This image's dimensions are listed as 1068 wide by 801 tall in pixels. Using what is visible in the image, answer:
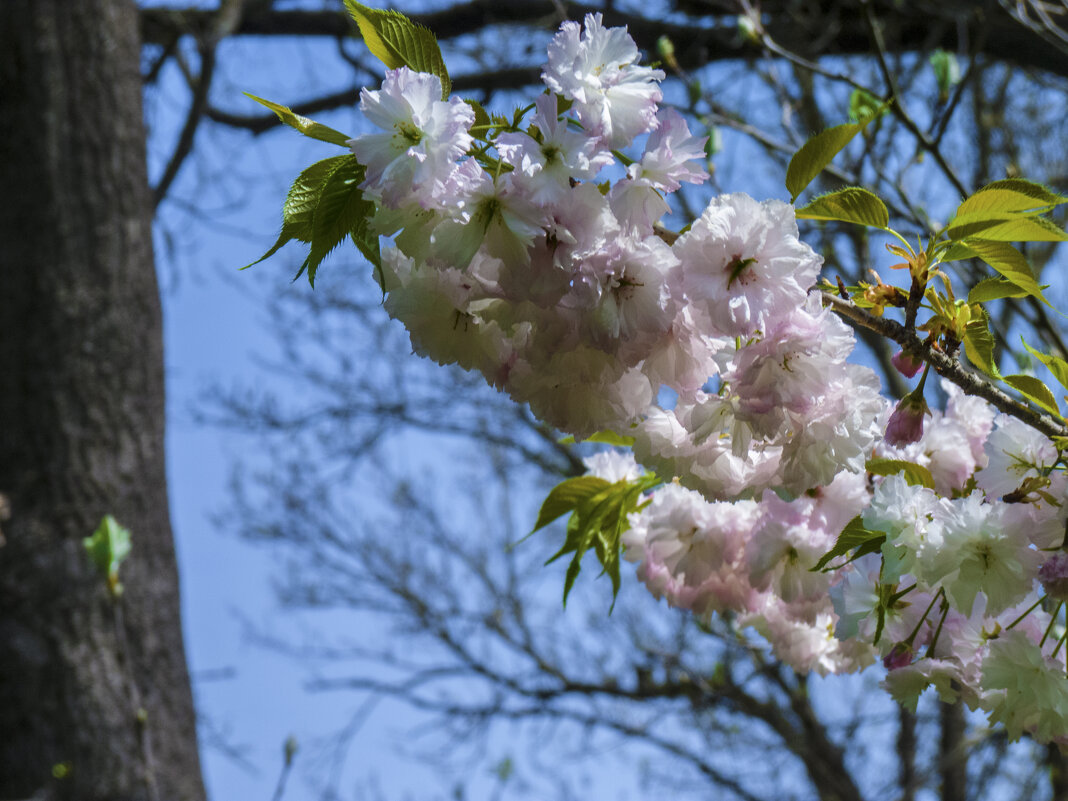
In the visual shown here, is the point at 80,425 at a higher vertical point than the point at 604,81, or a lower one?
higher

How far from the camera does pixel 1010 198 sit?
1.81ft

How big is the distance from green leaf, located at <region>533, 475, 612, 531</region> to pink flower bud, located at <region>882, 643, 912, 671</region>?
290 mm

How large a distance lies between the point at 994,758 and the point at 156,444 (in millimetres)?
3351

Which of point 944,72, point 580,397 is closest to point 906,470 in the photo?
point 580,397

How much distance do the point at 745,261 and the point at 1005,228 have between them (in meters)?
0.17

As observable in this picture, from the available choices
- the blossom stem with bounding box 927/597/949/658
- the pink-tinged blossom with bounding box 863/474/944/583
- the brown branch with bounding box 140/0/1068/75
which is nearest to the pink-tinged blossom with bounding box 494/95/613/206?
the pink-tinged blossom with bounding box 863/474/944/583

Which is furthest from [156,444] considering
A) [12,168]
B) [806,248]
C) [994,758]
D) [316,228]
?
[994,758]

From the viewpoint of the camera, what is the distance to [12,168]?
77.0 inches

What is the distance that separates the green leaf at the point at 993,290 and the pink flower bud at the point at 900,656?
0.29 metres

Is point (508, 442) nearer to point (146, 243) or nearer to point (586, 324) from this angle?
point (146, 243)

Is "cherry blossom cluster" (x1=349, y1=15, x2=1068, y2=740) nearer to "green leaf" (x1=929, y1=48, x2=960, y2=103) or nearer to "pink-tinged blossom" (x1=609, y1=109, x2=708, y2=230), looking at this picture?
"pink-tinged blossom" (x1=609, y1=109, x2=708, y2=230)

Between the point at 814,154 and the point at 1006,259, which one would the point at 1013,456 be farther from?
the point at 814,154

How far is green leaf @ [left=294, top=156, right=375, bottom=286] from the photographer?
1.82 feet

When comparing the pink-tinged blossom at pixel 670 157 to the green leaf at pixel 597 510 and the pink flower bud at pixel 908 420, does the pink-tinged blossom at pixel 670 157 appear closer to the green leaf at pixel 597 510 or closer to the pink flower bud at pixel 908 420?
the pink flower bud at pixel 908 420
